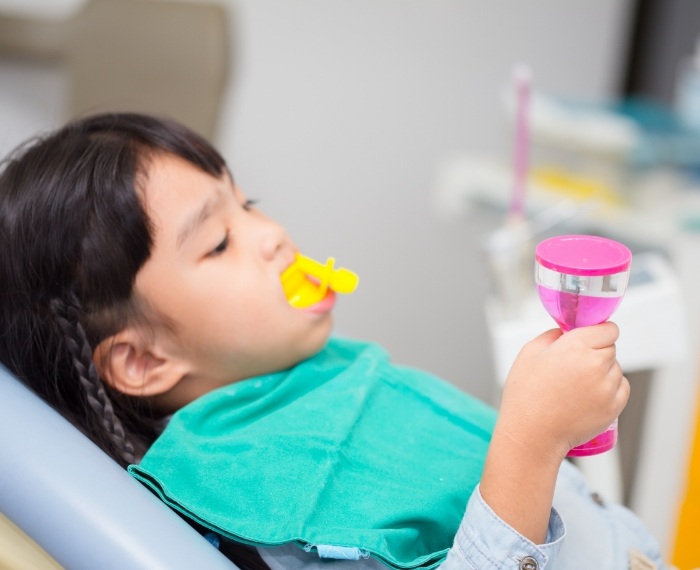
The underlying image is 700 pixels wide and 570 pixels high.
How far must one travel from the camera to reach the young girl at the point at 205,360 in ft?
2.40

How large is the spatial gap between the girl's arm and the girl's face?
28 centimetres

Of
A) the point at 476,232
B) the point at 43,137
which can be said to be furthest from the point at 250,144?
the point at 43,137

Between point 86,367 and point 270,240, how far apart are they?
211 mm

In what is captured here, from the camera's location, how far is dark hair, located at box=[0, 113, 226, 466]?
78 cm

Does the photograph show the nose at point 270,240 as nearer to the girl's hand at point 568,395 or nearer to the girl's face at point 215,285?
the girl's face at point 215,285

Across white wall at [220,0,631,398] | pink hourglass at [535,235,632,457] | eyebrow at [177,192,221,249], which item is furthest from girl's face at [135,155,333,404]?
white wall at [220,0,631,398]

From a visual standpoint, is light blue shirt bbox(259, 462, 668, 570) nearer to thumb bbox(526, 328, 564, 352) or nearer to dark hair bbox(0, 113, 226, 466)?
thumb bbox(526, 328, 564, 352)

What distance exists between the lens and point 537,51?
230 cm

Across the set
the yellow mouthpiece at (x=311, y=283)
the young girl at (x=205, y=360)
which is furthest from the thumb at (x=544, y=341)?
the yellow mouthpiece at (x=311, y=283)

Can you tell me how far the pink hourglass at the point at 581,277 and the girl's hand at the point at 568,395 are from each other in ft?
0.06

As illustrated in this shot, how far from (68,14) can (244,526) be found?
4.44ft

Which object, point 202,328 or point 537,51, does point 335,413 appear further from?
point 537,51

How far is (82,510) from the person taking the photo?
61 centimetres

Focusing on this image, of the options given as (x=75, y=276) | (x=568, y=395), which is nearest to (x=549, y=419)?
(x=568, y=395)
